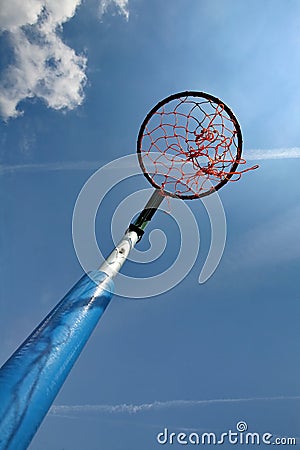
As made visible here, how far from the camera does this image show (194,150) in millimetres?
6223

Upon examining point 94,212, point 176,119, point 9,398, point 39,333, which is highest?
point 176,119

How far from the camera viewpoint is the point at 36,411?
2.42 metres

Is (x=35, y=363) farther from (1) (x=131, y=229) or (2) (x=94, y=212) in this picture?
(2) (x=94, y=212)

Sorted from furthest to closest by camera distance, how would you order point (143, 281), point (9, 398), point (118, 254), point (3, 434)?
point (143, 281) → point (118, 254) → point (9, 398) → point (3, 434)

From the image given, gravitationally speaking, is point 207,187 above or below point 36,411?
above

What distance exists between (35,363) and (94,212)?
174 inches

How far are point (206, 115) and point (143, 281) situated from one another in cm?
337

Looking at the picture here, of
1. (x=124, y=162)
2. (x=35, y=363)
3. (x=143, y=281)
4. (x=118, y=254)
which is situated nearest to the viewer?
(x=35, y=363)

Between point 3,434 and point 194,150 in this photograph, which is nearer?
point 3,434

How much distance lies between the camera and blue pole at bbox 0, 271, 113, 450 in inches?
89.5

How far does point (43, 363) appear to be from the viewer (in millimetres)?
2695

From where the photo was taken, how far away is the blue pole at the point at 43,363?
7.46 feet

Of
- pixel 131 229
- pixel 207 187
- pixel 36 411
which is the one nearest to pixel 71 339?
pixel 36 411

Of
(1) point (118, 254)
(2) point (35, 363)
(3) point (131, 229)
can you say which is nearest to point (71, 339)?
(2) point (35, 363)
